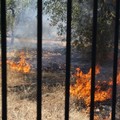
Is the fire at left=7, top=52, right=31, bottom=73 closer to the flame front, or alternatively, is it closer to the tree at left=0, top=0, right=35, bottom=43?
the tree at left=0, top=0, right=35, bottom=43

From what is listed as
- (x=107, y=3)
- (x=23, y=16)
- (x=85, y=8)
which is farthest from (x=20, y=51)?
(x=107, y=3)

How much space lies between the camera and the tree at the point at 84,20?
35.2 ft

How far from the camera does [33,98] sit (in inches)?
338

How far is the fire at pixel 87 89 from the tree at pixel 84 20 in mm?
1597

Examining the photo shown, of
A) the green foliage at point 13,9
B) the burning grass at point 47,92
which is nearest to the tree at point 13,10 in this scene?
the green foliage at point 13,9

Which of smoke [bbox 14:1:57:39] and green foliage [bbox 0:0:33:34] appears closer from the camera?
green foliage [bbox 0:0:33:34]

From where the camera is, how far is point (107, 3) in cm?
1089

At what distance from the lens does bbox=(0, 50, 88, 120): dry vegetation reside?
24.6ft

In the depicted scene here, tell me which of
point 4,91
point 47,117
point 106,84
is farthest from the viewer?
point 106,84

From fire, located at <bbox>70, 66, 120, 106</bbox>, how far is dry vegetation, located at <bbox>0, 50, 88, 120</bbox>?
14.3 inches

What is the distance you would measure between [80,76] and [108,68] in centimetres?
237

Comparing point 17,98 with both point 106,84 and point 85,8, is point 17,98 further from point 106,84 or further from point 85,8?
point 85,8

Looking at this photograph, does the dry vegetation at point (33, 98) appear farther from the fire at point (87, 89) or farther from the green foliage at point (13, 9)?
the green foliage at point (13, 9)

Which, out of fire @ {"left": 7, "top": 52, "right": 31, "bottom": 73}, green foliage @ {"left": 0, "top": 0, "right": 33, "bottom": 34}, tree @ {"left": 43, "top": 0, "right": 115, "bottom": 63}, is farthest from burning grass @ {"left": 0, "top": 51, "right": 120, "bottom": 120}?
green foliage @ {"left": 0, "top": 0, "right": 33, "bottom": 34}
